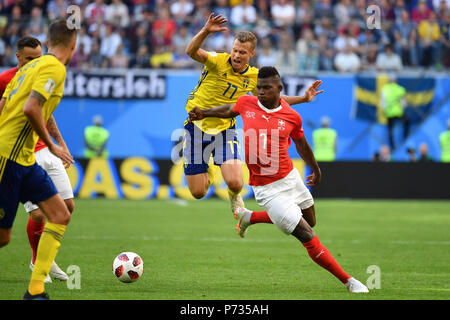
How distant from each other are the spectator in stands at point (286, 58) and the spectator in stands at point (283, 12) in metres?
1.06

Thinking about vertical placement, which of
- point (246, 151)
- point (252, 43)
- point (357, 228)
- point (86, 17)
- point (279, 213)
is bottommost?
point (357, 228)

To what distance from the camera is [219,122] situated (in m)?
10.9

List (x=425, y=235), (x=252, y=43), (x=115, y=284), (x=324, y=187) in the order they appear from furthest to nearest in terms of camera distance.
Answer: (x=324, y=187)
(x=425, y=235)
(x=252, y=43)
(x=115, y=284)

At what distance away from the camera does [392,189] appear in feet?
73.3

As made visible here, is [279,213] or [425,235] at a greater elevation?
[279,213]

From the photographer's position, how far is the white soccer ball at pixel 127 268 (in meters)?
8.59

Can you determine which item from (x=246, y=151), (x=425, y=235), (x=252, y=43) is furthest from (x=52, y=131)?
(x=425, y=235)

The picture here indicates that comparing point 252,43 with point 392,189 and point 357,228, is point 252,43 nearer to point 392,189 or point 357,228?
point 357,228

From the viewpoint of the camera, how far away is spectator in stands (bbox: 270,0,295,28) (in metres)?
25.9

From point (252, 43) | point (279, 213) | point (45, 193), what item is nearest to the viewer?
point (45, 193)

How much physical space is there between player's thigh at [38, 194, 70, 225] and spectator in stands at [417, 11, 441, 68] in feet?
65.4

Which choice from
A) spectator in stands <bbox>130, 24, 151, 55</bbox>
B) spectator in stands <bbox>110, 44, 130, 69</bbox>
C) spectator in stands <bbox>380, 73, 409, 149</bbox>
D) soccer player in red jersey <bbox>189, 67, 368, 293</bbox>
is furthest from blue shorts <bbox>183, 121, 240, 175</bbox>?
spectator in stands <bbox>380, 73, 409, 149</bbox>

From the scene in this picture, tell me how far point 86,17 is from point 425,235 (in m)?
15.3

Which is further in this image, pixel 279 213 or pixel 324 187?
pixel 324 187
